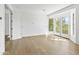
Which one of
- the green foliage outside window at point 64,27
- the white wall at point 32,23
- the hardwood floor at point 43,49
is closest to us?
the hardwood floor at point 43,49

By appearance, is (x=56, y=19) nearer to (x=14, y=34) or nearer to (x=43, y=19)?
(x=43, y=19)

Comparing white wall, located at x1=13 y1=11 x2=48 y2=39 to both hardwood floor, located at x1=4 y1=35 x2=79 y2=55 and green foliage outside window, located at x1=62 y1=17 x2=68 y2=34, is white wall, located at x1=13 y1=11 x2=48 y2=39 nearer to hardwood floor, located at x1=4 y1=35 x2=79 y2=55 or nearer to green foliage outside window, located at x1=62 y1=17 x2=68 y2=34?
green foliage outside window, located at x1=62 y1=17 x2=68 y2=34

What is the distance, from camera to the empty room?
818 centimetres

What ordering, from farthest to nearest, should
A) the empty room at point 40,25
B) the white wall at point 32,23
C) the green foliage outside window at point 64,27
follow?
the white wall at point 32,23
the green foliage outside window at point 64,27
the empty room at point 40,25

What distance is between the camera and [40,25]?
1398 cm

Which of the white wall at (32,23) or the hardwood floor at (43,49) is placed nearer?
the hardwood floor at (43,49)

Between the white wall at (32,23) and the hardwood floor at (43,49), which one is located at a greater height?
the white wall at (32,23)

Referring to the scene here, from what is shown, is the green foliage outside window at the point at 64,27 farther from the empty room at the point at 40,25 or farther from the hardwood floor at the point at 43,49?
the hardwood floor at the point at 43,49

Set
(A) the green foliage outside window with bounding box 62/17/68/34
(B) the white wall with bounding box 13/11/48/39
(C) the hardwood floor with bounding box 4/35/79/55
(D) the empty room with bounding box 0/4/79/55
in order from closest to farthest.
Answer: (C) the hardwood floor with bounding box 4/35/79/55, (D) the empty room with bounding box 0/4/79/55, (A) the green foliage outside window with bounding box 62/17/68/34, (B) the white wall with bounding box 13/11/48/39

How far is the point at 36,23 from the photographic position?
44.7 ft

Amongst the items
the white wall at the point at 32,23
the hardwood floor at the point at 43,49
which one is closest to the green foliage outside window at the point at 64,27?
the white wall at the point at 32,23

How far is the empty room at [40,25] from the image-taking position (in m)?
8.18

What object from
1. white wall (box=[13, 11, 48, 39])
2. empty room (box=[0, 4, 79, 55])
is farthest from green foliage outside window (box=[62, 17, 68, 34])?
white wall (box=[13, 11, 48, 39])
